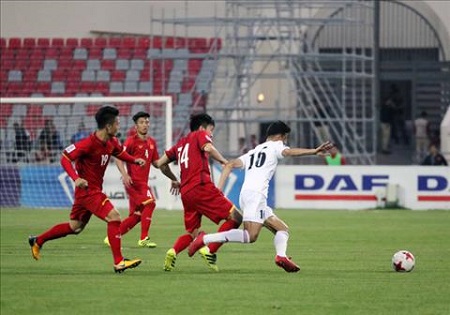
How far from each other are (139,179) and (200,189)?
524 cm

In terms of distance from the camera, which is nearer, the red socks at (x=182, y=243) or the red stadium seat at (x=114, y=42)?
the red socks at (x=182, y=243)

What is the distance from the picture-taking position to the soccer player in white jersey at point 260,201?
15242 millimetres

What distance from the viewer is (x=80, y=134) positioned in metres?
33.5

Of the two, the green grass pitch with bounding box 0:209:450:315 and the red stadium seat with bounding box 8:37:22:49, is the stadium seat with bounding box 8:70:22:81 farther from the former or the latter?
the green grass pitch with bounding box 0:209:450:315

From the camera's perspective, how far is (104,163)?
15.7m

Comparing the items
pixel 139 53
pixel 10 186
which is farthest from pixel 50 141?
pixel 139 53

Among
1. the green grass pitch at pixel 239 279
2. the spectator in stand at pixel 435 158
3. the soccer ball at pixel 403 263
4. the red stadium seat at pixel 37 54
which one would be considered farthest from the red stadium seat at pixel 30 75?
the soccer ball at pixel 403 263

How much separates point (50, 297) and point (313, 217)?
657 inches

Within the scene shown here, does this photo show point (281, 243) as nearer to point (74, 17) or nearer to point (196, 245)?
point (196, 245)

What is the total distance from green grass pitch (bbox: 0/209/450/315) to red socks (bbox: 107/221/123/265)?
22 cm

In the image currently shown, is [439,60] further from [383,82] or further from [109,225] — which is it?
[109,225]

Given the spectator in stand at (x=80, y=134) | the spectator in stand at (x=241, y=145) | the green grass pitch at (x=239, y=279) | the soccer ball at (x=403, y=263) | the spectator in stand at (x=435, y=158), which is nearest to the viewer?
the green grass pitch at (x=239, y=279)

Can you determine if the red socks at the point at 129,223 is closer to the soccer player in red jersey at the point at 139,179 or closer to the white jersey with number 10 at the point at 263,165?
the soccer player in red jersey at the point at 139,179

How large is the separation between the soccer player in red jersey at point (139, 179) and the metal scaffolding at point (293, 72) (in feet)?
41.8
